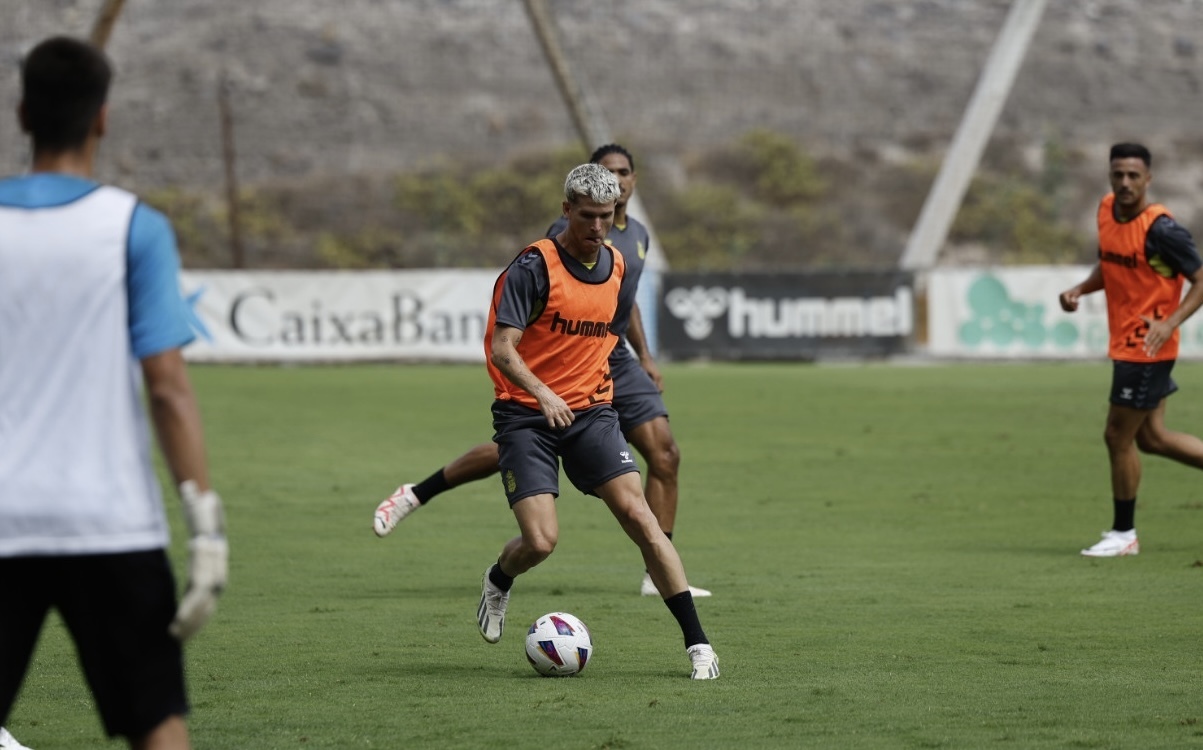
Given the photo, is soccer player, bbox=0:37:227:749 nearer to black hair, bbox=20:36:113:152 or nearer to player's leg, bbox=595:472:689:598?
black hair, bbox=20:36:113:152

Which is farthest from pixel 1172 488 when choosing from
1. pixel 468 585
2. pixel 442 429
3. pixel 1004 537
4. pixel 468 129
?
Answer: pixel 468 129

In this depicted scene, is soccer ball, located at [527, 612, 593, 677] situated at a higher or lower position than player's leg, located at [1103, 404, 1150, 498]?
higher

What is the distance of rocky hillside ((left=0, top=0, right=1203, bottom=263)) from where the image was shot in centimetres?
6438

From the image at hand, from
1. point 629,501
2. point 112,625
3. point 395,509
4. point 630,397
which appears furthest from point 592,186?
point 112,625

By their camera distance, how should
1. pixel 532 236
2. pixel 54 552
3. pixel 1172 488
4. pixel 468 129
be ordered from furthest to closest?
pixel 468 129 → pixel 532 236 → pixel 1172 488 → pixel 54 552

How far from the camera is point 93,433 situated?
A: 390cm

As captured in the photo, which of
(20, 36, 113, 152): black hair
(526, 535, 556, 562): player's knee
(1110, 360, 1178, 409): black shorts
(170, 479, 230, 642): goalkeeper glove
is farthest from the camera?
(1110, 360, 1178, 409): black shorts

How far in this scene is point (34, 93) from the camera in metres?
3.95

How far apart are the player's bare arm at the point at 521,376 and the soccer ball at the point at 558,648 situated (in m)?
0.82

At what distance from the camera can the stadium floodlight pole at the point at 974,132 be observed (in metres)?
35.1

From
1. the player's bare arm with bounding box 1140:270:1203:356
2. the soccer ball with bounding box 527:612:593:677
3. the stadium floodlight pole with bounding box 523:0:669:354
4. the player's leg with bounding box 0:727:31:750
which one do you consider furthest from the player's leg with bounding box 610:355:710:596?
the stadium floodlight pole with bounding box 523:0:669:354

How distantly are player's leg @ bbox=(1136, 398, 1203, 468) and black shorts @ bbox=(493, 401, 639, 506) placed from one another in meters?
4.75

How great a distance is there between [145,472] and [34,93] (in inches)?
35.1

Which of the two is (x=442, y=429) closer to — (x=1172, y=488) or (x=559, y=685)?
(x=1172, y=488)
